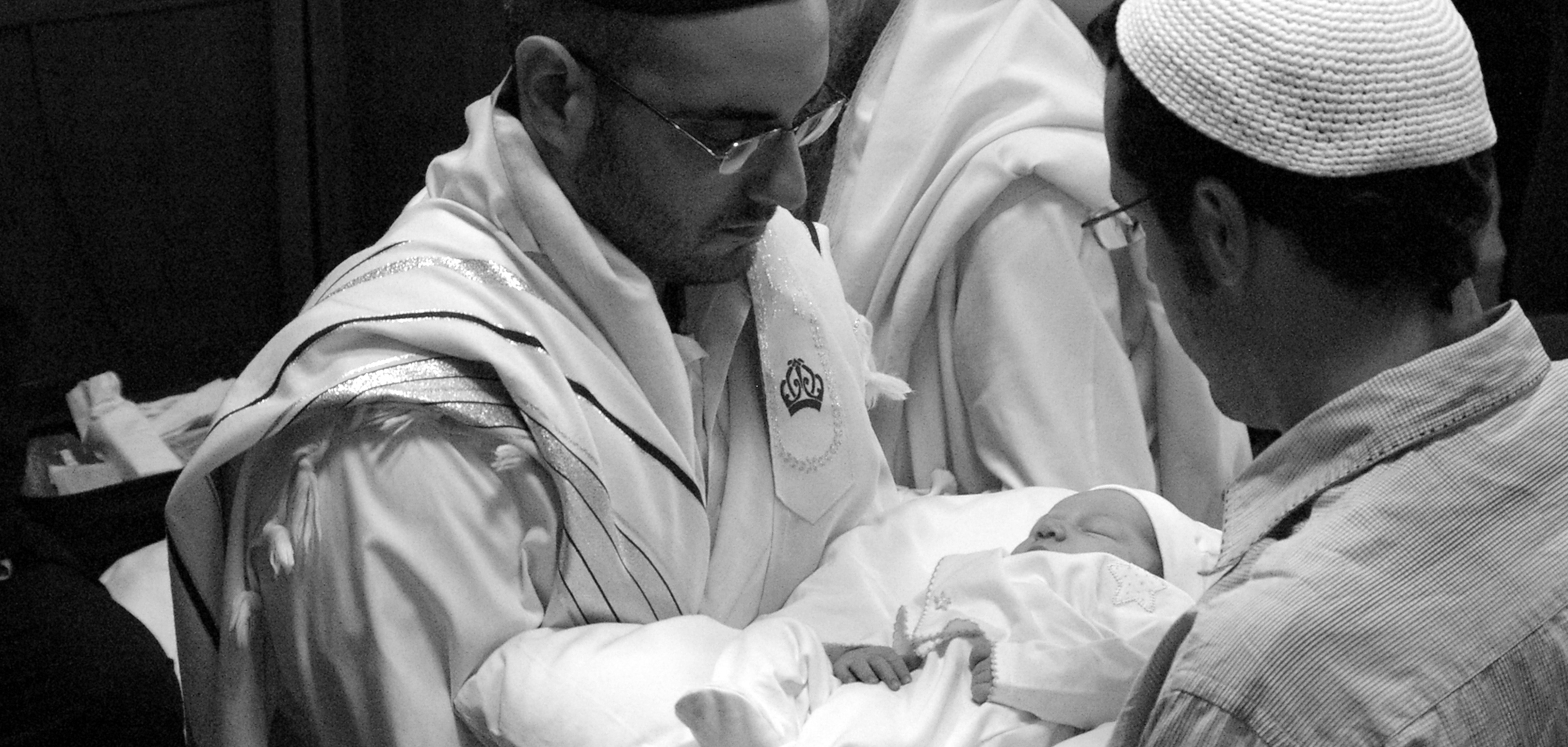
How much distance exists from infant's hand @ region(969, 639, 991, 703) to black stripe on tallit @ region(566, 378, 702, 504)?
1.15 ft

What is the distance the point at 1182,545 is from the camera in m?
1.96

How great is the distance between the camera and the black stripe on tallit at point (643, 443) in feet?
5.59

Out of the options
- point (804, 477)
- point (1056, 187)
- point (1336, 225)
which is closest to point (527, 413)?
point (804, 477)

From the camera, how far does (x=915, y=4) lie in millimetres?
2541

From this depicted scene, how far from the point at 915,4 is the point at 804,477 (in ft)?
3.13

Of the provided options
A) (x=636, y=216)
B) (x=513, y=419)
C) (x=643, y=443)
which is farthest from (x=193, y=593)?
(x=636, y=216)

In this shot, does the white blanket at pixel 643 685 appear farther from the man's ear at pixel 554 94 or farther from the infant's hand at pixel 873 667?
the man's ear at pixel 554 94

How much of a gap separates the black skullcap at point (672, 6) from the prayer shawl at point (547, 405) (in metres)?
0.18

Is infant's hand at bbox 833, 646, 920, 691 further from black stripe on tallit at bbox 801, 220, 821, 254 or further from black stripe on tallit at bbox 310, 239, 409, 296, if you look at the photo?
black stripe on tallit at bbox 310, 239, 409, 296

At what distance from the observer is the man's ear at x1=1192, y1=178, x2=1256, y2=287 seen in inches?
45.4

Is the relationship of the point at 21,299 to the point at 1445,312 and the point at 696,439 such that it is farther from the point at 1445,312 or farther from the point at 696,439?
the point at 1445,312

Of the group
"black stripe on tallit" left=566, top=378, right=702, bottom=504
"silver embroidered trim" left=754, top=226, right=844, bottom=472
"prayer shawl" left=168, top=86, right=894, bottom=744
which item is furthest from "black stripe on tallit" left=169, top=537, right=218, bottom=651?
"silver embroidered trim" left=754, top=226, right=844, bottom=472

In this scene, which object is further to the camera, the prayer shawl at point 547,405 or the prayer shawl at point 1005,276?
the prayer shawl at point 1005,276

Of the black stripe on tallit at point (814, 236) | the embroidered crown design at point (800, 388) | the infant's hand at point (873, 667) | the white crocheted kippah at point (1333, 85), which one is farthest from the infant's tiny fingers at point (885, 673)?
the white crocheted kippah at point (1333, 85)
